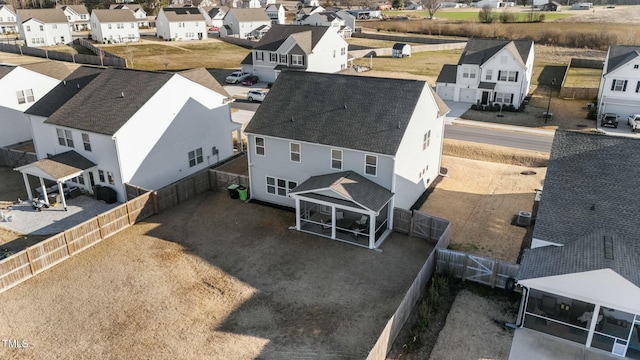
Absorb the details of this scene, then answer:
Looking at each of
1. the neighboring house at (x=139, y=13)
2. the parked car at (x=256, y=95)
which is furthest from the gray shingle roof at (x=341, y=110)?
the neighboring house at (x=139, y=13)

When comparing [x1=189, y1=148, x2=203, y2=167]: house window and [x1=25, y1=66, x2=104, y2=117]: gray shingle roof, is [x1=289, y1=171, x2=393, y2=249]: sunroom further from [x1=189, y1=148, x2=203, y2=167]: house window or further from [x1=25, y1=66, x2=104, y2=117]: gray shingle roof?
[x1=25, y1=66, x2=104, y2=117]: gray shingle roof

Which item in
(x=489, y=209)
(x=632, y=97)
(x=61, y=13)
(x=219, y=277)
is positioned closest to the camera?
(x=219, y=277)

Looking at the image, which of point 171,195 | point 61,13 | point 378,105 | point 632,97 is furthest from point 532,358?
point 61,13

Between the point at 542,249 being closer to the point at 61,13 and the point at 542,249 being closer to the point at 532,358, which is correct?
the point at 532,358

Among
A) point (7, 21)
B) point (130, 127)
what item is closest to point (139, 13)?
point (7, 21)

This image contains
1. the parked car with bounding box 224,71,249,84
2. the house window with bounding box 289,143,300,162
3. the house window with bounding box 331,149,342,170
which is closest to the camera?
the house window with bounding box 331,149,342,170

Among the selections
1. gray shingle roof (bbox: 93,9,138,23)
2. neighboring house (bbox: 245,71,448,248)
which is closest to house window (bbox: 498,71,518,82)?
neighboring house (bbox: 245,71,448,248)
